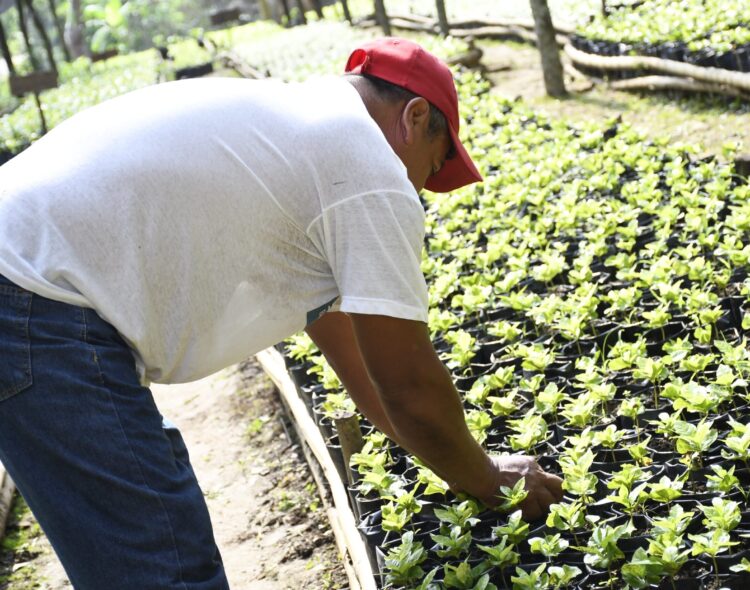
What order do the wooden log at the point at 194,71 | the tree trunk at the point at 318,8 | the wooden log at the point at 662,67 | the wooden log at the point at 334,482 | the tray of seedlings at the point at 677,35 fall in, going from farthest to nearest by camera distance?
1. the tree trunk at the point at 318,8
2. the wooden log at the point at 194,71
3. the tray of seedlings at the point at 677,35
4. the wooden log at the point at 662,67
5. the wooden log at the point at 334,482

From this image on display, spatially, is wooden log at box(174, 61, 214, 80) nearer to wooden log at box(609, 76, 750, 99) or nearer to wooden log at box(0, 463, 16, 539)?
wooden log at box(609, 76, 750, 99)

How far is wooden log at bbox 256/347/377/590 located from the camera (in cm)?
292

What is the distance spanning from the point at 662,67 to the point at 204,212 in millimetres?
7358

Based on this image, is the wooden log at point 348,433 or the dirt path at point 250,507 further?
the dirt path at point 250,507

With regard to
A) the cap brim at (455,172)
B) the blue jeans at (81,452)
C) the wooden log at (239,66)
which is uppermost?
the cap brim at (455,172)

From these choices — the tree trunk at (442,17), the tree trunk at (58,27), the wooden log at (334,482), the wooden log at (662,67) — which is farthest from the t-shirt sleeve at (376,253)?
the tree trunk at (58,27)

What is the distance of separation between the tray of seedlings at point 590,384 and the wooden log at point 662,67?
2.08m

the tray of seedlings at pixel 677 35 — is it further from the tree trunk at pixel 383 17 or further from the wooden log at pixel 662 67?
the tree trunk at pixel 383 17

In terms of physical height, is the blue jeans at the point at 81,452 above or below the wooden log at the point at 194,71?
above

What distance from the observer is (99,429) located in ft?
5.98

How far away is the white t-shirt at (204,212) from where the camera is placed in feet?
6.14

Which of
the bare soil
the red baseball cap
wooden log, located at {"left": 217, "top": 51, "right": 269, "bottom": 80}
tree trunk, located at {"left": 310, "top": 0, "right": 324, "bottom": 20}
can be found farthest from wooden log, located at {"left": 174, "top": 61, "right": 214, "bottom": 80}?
the red baseball cap

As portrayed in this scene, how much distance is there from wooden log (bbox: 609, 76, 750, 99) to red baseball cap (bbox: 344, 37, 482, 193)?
578 centimetres

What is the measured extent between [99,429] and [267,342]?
1.47ft
